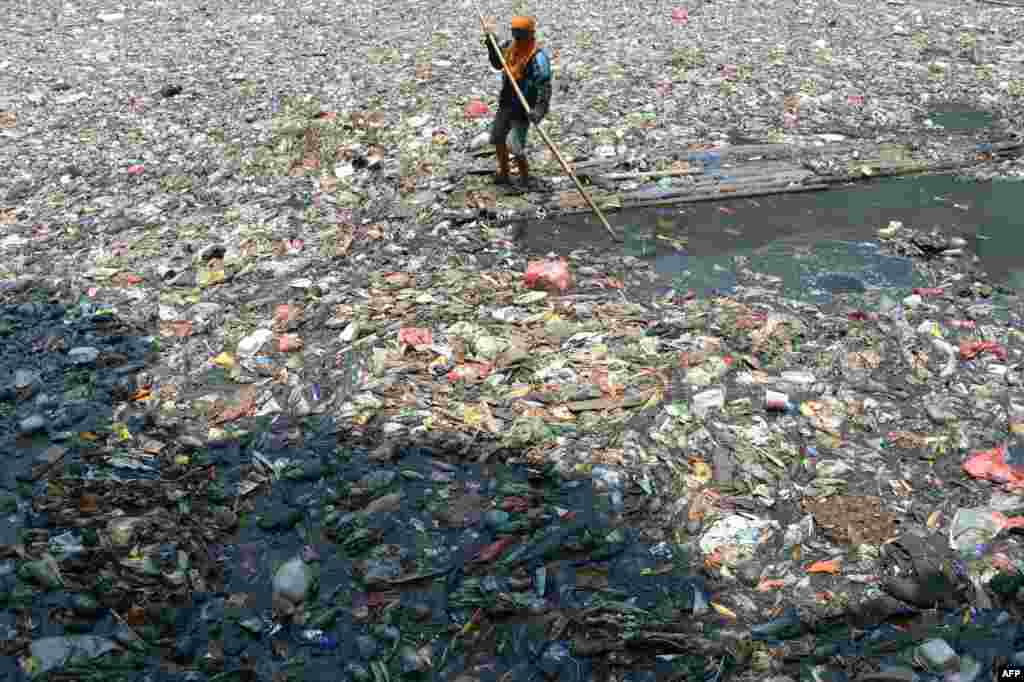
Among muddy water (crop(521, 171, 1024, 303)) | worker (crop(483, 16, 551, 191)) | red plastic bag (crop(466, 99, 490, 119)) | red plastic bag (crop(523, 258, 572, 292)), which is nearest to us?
red plastic bag (crop(523, 258, 572, 292))

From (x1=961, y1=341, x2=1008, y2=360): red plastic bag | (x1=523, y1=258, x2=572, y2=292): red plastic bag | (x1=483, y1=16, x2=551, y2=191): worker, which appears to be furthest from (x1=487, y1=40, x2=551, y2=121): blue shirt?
(x1=961, y1=341, x2=1008, y2=360): red plastic bag

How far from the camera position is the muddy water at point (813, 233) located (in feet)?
18.4

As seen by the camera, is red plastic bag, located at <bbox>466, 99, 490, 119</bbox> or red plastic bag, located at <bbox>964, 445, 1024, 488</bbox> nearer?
red plastic bag, located at <bbox>964, 445, 1024, 488</bbox>

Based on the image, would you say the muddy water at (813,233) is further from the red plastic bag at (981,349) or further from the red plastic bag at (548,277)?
the red plastic bag at (981,349)

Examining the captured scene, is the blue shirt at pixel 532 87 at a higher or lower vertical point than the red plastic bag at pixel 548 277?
higher

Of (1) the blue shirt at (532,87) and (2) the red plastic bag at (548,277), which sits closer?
(2) the red plastic bag at (548,277)

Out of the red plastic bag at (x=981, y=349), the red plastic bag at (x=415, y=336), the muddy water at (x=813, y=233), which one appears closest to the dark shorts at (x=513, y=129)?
the muddy water at (x=813, y=233)

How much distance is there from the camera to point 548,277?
535 centimetres

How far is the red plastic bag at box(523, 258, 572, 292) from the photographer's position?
5.34 meters

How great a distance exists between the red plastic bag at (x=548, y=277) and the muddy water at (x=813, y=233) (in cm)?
59

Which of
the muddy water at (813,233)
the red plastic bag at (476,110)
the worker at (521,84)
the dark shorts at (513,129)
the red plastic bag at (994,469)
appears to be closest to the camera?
the red plastic bag at (994,469)

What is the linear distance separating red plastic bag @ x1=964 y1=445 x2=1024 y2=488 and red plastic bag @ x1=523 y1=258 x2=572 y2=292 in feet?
8.80

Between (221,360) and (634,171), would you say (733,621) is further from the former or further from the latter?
(634,171)

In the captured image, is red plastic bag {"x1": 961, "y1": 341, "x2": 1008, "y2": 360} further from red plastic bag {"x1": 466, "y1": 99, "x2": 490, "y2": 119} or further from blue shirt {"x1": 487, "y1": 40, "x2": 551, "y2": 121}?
red plastic bag {"x1": 466, "y1": 99, "x2": 490, "y2": 119}
